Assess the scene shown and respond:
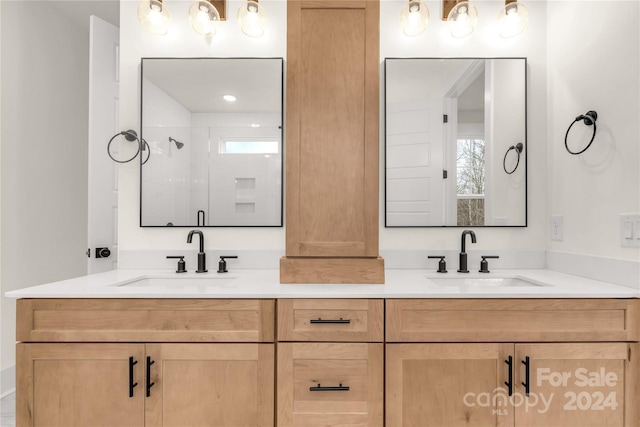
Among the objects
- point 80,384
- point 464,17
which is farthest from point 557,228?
point 80,384

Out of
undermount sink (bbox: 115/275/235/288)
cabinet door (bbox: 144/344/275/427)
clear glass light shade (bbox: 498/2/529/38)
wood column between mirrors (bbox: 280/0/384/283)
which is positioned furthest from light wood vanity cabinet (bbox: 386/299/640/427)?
clear glass light shade (bbox: 498/2/529/38)

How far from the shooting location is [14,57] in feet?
6.99

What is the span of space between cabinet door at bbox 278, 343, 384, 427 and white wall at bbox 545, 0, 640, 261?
110cm

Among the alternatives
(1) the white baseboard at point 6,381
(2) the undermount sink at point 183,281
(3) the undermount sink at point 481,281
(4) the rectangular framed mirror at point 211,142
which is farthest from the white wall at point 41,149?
(3) the undermount sink at point 481,281

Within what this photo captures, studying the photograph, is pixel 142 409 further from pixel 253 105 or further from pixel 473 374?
pixel 253 105

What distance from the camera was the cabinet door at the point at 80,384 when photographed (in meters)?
1.21

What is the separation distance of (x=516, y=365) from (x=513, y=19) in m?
1.60

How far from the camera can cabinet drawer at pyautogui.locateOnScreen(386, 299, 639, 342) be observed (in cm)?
121

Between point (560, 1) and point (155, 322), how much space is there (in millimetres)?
2378

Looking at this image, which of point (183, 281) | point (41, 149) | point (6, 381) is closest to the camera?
point (183, 281)

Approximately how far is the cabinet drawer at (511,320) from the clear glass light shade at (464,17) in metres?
1.33

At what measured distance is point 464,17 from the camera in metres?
1.68

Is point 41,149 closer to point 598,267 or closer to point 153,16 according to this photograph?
point 153,16

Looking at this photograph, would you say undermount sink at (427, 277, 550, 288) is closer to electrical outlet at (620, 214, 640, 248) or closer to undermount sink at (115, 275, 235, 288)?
electrical outlet at (620, 214, 640, 248)
